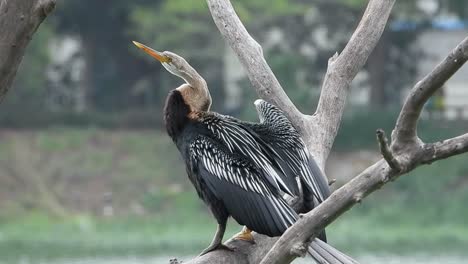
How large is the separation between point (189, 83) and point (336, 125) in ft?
2.36

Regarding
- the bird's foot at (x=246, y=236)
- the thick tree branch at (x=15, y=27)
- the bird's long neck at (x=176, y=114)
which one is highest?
the thick tree branch at (x=15, y=27)

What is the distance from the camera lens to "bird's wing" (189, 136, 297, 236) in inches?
182

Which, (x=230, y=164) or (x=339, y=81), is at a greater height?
(x=339, y=81)

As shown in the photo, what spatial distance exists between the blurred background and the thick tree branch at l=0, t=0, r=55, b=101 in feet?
54.5

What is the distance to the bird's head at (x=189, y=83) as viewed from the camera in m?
5.52

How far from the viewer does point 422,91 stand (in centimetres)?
369

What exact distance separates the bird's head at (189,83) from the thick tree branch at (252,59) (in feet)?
0.73

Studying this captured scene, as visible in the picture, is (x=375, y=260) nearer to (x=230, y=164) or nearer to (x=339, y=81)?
(x=339, y=81)

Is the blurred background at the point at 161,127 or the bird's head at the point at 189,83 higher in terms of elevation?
the bird's head at the point at 189,83

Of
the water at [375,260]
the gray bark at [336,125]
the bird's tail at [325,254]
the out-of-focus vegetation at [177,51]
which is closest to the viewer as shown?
the gray bark at [336,125]

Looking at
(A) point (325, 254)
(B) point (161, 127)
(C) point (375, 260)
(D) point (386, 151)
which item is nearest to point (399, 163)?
(D) point (386, 151)

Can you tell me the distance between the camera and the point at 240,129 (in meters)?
5.08

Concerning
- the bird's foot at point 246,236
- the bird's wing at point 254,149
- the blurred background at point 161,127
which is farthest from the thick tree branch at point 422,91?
the blurred background at point 161,127

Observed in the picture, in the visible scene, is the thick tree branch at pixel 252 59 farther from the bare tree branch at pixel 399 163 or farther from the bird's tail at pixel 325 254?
the bare tree branch at pixel 399 163
